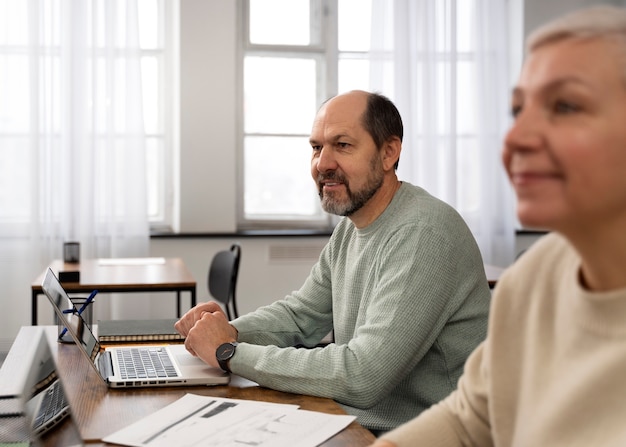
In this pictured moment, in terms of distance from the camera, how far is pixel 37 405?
3.97ft

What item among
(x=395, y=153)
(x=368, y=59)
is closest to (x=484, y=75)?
(x=368, y=59)

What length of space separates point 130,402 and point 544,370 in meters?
0.91

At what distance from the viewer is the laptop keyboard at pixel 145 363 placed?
5.91 feet

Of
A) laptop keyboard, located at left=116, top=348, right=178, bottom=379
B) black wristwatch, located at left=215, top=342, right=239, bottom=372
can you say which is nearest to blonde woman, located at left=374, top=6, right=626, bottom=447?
black wristwatch, located at left=215, top=342, right=239, bottom=372

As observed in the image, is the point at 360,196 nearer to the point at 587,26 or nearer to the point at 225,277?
the point at 587,26

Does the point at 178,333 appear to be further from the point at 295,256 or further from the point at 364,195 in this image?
the point at 295,256

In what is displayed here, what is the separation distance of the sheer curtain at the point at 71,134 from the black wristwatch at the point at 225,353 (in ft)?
13.2

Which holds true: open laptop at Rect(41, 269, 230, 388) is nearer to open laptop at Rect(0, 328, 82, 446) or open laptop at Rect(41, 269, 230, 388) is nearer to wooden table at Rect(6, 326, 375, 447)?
wooden table at Rect(6, 326, 375, 447)

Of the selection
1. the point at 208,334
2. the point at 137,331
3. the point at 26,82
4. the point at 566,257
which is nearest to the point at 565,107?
the point at 566,257

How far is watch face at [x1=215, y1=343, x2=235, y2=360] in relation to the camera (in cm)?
181

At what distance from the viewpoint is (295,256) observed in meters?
6.11

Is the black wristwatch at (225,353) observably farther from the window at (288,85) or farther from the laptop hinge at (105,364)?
the window at (288,85)

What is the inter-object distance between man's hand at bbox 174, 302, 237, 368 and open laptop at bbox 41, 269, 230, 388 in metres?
0.03

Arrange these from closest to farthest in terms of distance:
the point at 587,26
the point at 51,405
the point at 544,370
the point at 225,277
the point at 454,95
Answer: the point at 587,26
the point at 544,370
the point at 51,405
the point at 225,277
the point at 454,95
